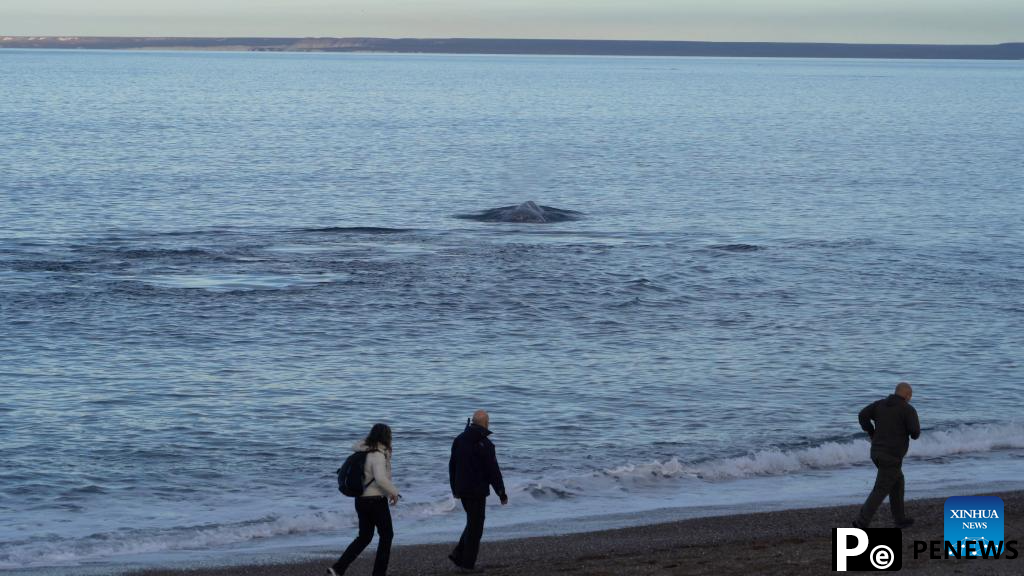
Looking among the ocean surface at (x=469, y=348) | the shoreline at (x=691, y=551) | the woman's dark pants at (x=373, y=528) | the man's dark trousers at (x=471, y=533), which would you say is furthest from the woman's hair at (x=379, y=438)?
the ocean surface at (x=469, y=348)

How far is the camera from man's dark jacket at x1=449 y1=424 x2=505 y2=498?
15.2 m

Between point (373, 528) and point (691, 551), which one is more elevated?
point (373, 528)

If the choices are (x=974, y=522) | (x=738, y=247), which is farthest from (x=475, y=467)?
(x=738, y=247)

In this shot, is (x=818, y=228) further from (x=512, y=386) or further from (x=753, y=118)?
(x=753, y=118)

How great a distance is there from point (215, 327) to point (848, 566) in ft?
74.7

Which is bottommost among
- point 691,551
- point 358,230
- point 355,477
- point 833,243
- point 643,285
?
point 833,243

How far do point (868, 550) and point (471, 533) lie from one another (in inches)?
184

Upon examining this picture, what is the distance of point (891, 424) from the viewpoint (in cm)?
1655

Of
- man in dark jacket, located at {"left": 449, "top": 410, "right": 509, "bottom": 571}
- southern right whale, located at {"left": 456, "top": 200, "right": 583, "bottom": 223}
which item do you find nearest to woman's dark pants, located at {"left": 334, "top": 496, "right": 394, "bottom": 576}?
man in dark jacket, located at {"left": 449, "top": 410, "right": 509, "bottom": 571}

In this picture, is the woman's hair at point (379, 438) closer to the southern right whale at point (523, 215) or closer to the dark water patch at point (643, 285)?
the dark water patch at point (643, 285)

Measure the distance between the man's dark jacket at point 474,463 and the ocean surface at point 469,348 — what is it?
3.21 metres

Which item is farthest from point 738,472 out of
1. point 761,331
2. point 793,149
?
point 793,149

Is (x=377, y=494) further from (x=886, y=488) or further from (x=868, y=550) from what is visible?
(x=886, y=488)

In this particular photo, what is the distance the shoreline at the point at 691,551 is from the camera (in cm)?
1486
